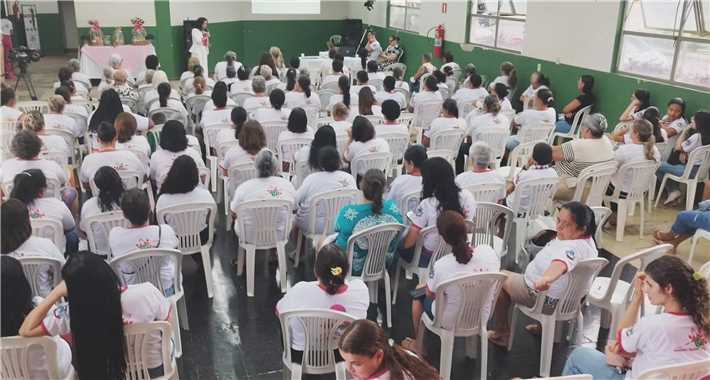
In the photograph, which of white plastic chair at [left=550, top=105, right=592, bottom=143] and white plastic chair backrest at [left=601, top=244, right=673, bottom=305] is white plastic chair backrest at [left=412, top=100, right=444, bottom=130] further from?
white plastic chair backrest at [left=601, top=244, right=673, bottom=305]

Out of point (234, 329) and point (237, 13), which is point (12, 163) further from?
point (237, 13)

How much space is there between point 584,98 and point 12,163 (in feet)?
23.5

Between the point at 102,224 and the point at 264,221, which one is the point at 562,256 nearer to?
the point at 264,221

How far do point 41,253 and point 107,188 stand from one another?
748 mm

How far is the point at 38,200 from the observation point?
3855 millimetres

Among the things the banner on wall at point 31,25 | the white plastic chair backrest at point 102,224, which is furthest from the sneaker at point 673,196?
the banner on wall at point 31,25

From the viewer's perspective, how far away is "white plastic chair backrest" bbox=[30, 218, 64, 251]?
3.68 metres

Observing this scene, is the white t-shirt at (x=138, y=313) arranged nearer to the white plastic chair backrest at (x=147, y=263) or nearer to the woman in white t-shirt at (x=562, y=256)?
the white plastic chair backrest at (x=147, y=263)

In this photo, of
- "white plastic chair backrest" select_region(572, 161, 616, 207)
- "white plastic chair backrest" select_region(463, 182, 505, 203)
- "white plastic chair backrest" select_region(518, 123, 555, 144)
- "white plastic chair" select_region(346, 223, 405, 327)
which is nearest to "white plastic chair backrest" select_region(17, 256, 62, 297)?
"white plastic chair" select_region(346, 223, 405, 327)

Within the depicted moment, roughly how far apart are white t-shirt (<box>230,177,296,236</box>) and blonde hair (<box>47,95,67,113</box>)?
10.5 ft

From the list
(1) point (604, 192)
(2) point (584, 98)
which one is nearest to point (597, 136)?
(1) point (604, 192)

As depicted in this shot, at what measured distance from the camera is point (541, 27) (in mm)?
9695

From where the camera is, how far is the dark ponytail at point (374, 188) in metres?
3.63

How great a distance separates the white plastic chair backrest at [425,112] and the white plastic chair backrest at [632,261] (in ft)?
15.8
